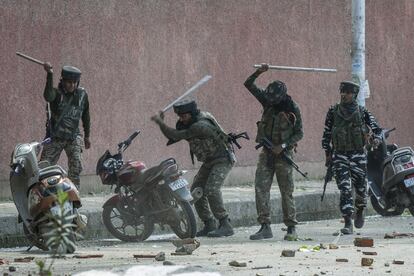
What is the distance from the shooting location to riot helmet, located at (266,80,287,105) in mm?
12312

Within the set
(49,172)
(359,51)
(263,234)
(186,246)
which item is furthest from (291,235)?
(359,51)

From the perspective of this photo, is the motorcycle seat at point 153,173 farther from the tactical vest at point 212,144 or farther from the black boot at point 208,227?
the black boot at point 208,227

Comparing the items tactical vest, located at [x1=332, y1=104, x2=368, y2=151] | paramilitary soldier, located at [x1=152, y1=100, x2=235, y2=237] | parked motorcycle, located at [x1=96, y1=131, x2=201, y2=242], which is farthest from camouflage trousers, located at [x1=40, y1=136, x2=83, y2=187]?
tactical vest, located at [x1=332, y1=104, x2=368, y2=151]

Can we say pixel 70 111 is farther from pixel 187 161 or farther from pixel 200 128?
pixel 187 161

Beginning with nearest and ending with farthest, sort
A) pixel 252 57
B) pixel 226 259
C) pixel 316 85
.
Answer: pixel 226 259 → pixel 252 57 → pixel 316 85

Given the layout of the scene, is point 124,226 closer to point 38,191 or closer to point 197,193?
point 197,193

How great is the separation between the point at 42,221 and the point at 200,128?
2.40 metres

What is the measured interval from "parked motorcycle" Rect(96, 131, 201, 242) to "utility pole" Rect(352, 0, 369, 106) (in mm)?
4773

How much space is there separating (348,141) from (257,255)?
2.74 metres

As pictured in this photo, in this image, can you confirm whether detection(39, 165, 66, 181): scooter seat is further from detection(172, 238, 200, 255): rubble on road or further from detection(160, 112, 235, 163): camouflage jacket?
detection(160, 112, 235, 163): camouflage jacket

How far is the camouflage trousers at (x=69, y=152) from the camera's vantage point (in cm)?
1282

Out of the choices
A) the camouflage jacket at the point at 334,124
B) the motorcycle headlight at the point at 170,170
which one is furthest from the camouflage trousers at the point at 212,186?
the camouflage jacket at the point at 334,124

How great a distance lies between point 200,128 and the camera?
12.6 metres

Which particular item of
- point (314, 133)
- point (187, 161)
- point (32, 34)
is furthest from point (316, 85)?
point (32, 34)
